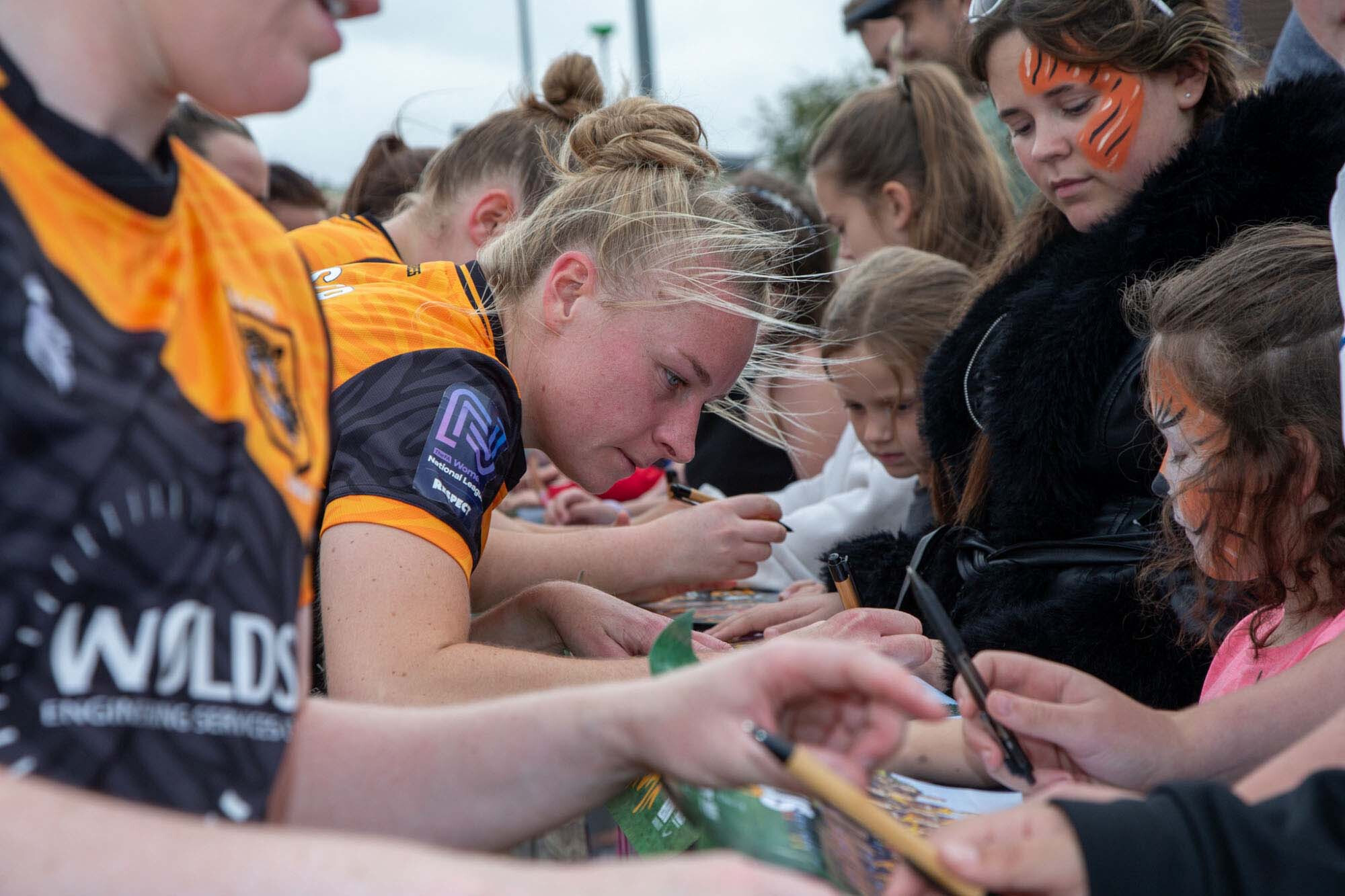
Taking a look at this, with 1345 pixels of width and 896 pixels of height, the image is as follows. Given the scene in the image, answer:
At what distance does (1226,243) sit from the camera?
2.17 metres

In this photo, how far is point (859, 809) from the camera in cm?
82

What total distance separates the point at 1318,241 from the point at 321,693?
5.56 ft

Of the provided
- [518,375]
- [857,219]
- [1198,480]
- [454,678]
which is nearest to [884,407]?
[857,219]

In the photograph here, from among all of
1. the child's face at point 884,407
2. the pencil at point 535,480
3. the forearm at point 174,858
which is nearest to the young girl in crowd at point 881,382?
the child's face at point 884,407

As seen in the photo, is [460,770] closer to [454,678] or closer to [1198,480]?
[454,678]

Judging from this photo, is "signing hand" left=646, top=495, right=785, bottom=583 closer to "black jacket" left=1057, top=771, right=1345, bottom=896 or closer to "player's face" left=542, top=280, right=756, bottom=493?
"player's face" left=542, top=280, right=756, bottom=493

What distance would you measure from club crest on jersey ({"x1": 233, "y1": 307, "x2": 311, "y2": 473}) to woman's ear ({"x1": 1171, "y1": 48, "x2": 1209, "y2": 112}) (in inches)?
84.0

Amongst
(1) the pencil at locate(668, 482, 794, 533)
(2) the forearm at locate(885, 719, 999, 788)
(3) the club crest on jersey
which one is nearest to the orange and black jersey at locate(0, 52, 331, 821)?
(3) the club crest on jersey

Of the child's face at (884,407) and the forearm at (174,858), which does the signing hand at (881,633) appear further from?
the forearm at (174,858)

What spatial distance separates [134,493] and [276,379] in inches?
8.3

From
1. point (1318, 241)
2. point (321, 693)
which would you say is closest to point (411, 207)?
point (321, 693)

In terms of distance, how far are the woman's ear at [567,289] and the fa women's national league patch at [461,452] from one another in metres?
0.31

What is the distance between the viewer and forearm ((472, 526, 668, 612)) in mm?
2529

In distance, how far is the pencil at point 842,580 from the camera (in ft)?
7.52
